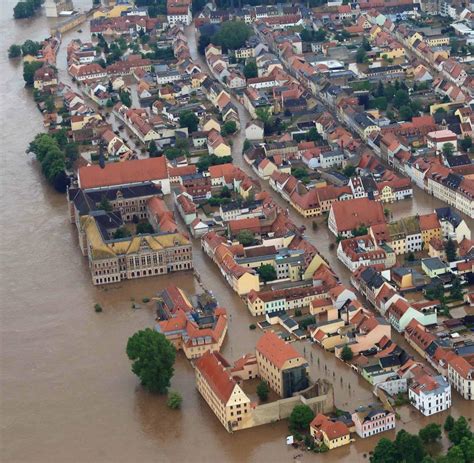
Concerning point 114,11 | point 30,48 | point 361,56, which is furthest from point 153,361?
point 114,11

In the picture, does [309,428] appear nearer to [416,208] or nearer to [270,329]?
[270,329]

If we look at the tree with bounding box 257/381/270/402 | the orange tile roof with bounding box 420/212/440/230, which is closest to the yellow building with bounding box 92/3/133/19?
the orange tile roof with bounding box 420/212/440/230

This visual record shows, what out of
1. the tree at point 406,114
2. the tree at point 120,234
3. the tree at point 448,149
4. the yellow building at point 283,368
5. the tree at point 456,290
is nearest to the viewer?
the yellow building at point 283,368

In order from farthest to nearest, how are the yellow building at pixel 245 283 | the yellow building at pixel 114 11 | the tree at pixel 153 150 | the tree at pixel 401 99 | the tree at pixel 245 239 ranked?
the yellow building at pixel 114 11 → the tree at pixel 401 99 → the tree at pixel 153 150 → the tree at pixel 245 239 → the yellow building at pixel 245 283

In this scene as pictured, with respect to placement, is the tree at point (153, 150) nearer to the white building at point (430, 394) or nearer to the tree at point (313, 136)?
the tree at point (313, 136)

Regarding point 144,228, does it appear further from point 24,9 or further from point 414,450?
point 24,9

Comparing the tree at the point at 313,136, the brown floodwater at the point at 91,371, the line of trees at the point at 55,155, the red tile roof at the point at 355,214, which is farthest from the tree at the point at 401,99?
the line of trees at the point at 55,155
